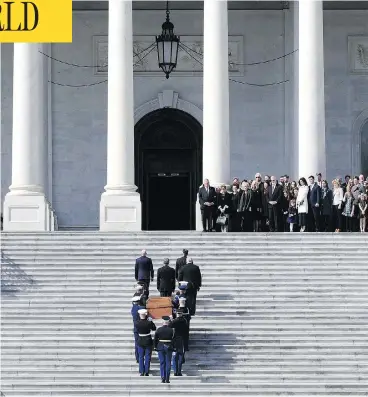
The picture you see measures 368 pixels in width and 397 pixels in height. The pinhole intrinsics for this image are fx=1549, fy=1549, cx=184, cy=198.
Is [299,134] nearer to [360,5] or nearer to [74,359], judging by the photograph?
[360,5]

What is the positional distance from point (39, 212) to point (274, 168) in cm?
1393

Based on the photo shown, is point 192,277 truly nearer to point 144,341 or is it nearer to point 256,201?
point 144,341

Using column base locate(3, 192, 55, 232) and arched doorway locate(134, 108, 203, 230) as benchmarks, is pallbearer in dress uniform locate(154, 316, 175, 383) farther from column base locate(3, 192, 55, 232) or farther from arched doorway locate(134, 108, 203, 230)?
arched doorway locate(134, 108, 203, 230)

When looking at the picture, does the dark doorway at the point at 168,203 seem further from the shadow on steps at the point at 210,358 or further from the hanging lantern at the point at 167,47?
the shadow on steps at the point at 210,358

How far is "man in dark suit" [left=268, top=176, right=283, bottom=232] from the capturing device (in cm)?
5678

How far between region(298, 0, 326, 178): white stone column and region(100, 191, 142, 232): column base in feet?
21.9

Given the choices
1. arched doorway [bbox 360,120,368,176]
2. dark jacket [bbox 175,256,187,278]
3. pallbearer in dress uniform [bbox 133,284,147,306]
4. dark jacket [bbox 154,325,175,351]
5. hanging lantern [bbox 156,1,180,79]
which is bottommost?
A: dark jacket [bbox 154,325,175,351]

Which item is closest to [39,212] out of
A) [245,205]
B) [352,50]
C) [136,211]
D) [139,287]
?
[136,211]

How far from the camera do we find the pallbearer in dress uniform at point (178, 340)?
1719 inches

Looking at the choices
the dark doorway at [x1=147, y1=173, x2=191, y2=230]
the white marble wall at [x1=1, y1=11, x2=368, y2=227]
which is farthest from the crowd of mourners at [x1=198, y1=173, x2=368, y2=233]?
the white marble wall at [x1=1, y1=11, x2=368, y2=227]

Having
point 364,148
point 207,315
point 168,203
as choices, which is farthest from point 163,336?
point 364,148

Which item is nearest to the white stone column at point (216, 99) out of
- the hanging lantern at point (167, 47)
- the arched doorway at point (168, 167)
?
the hanging lantern at point (167, 47)

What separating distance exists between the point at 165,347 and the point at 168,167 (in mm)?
26951

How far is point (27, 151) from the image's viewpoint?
5969cm
